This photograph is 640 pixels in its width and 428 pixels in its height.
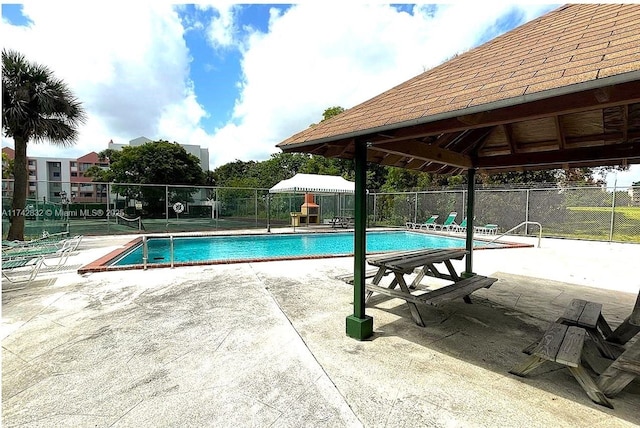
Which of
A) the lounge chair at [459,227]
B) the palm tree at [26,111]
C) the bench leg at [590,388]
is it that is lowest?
the bench leg at [590,388]

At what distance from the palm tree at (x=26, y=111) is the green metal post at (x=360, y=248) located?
9754 mm

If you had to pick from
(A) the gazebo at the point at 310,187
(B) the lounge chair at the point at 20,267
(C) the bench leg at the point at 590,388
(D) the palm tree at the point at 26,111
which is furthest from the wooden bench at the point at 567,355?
(A) the gazebo at the point at 310,187

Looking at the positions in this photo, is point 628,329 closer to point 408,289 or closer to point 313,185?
point 408,289

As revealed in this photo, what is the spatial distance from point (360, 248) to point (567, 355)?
1.82m

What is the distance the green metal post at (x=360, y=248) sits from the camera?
10.1ft

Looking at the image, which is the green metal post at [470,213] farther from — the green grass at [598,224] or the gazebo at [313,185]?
the green grass at [598,224]

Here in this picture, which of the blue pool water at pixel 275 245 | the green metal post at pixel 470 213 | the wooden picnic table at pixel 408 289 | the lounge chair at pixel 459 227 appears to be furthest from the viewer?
the lounge chair at pixel 459 227

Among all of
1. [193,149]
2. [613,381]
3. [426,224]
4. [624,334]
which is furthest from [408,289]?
[193,149]

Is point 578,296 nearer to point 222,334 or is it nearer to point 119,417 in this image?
point 222,334

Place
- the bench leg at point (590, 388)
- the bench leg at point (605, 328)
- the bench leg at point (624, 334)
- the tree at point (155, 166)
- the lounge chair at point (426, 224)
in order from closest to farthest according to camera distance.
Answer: the bench leg at point (590, 388) < the bench leg at point (624, 334) < the bench leg at point (605, 328) < the lounge chair at point (426, 224) < the tree at point (155, 166)

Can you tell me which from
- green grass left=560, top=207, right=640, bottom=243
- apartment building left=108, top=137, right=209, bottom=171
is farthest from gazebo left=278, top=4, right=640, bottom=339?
apartment building left=108, top=137, right=209, bottom=171

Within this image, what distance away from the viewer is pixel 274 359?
268cm

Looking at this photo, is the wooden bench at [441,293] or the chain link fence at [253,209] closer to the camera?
the wooden bench at [441,293]

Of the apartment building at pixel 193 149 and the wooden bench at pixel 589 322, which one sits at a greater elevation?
the apartment building at pixel 193 149
